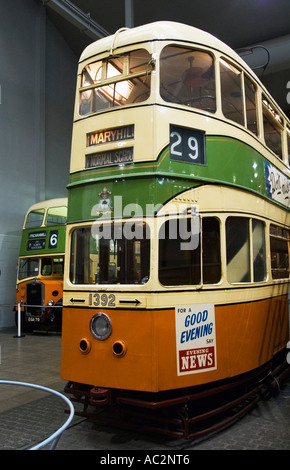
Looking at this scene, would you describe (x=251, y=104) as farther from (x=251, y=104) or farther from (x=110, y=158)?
(x=110, y=158)

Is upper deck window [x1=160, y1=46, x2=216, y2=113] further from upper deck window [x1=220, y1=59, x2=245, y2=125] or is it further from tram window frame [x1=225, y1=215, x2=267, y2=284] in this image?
tram window frame [x1=225, y1=215, x2=267, y2=284]

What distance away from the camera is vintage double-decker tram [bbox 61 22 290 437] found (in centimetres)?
457

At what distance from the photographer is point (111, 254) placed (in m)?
4.98

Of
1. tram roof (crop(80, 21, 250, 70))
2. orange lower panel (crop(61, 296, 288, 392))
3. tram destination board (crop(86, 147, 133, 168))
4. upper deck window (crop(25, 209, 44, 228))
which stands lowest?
orange lower panel (crop(61, 296, 288, 392))

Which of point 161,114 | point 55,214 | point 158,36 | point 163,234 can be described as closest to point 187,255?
point 163,234

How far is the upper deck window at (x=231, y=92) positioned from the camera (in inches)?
217

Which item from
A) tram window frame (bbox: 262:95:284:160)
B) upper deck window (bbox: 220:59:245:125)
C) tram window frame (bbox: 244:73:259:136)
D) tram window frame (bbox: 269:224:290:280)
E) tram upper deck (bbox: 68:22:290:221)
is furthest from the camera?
tram window frame (bbox: 262:95:284:160)

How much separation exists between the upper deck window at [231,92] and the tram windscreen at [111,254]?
2.22 m

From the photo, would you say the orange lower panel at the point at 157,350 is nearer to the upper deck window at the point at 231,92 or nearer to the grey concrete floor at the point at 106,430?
the grey concrete floor at the point at 106,430

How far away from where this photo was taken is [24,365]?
8.94 meters

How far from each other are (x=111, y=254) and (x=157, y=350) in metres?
1.30

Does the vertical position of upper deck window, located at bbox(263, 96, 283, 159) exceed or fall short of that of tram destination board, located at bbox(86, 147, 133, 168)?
it exceeds it

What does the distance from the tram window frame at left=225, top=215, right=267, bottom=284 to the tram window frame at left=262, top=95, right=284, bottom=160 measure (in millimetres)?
1928

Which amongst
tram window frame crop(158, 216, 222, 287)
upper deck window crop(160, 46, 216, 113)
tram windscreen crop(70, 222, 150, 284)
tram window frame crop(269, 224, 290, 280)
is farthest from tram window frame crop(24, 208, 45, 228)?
tram window frame crop(158, 216, 222, 287)
